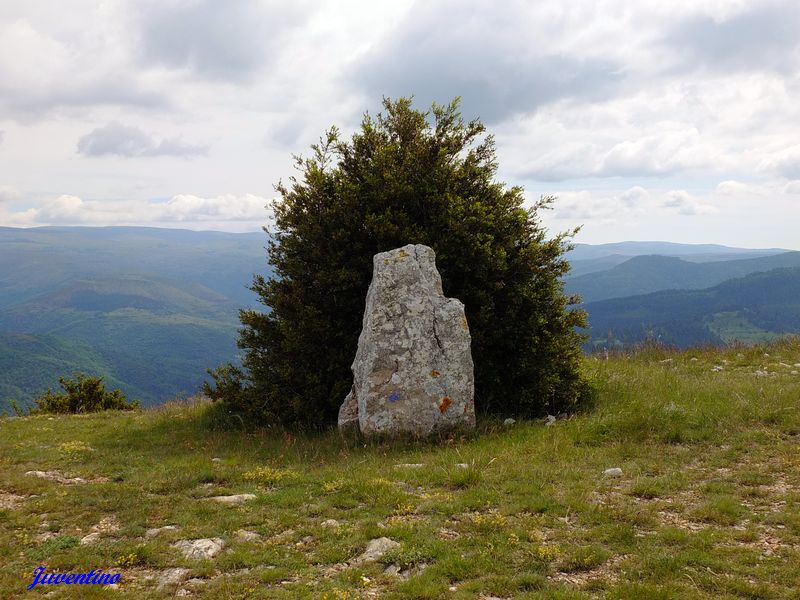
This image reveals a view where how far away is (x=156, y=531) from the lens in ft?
26.1

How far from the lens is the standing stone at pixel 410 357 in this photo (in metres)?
12.9

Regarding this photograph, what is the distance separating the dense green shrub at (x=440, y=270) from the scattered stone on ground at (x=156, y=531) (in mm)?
6508

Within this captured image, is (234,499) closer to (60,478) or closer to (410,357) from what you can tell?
(60,478)

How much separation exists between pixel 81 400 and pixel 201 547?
2030 cm

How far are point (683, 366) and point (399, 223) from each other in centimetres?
1190

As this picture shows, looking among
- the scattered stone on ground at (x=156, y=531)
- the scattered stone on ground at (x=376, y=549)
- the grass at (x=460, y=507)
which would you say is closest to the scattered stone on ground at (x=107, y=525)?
the grass at (x=460, y=507)

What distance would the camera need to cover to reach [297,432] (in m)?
14.4

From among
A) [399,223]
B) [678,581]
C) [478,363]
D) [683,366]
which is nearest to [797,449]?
[678,581]

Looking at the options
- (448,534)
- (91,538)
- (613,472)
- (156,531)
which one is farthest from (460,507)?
(91,538)

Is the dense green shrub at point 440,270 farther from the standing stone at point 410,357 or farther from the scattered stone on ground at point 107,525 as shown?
the scattered stone on ground at point 107,525

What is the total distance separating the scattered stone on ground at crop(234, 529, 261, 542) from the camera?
24.8ft

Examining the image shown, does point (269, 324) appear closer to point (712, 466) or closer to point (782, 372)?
point (712, 466)

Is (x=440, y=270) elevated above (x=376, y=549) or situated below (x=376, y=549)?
above
